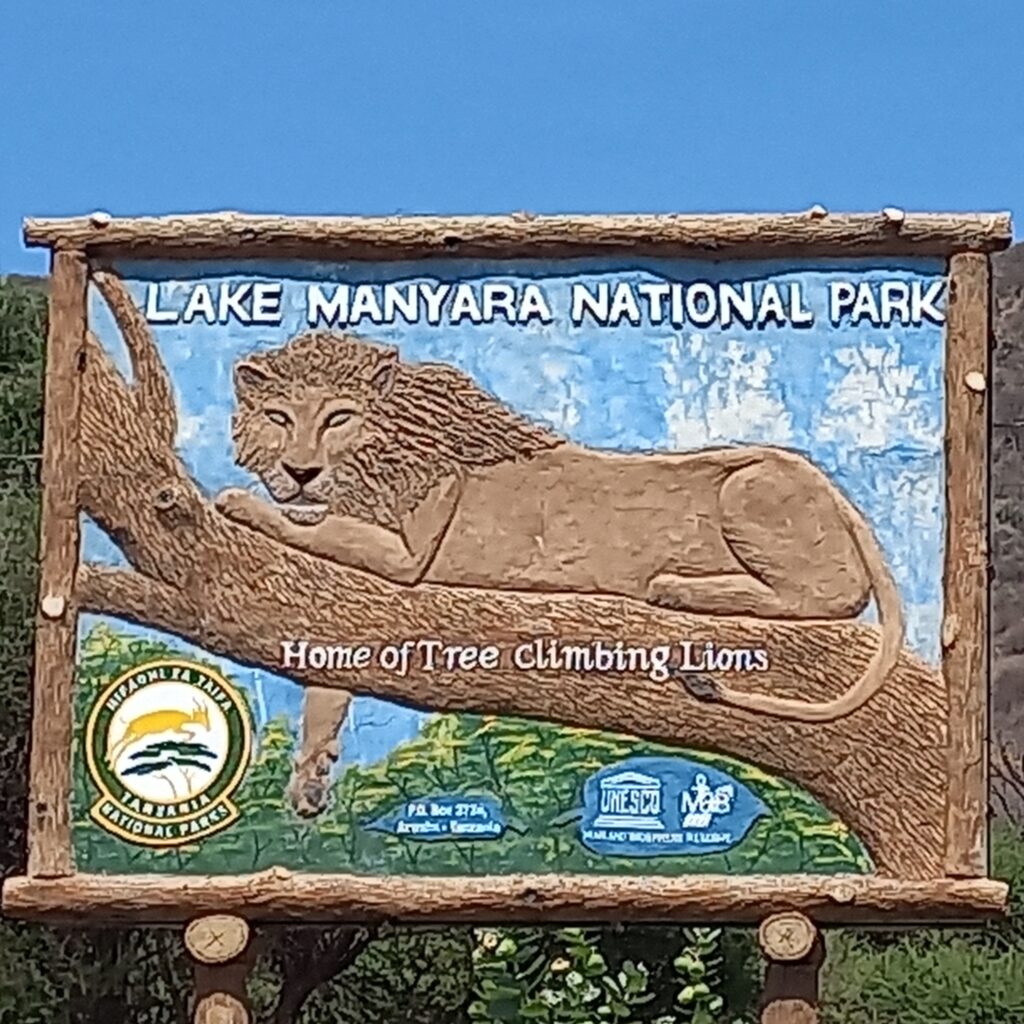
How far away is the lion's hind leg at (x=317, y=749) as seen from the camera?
11047 millimetres

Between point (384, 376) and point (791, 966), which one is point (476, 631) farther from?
point (791, 966)

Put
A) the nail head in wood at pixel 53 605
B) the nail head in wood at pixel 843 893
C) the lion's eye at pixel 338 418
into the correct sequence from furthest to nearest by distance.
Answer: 1. the lion's eye at pixel 338 418
2. the nail head in wood at pixel 53 605
3. the nail head in wood at pixel 843 893

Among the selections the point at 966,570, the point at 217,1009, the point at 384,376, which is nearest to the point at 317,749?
the point at 217,1009

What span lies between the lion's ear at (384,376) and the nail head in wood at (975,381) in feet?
7.15

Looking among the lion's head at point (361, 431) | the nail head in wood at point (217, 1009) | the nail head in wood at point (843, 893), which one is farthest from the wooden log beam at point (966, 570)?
the nail head in wood at point (217, 1009)

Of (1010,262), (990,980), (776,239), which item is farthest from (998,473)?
(776,239)

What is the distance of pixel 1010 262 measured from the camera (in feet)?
111

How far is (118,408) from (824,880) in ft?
10.6

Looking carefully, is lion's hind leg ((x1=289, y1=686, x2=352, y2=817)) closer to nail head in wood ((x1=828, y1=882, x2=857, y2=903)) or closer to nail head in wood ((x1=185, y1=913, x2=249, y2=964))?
nail head in wood ((x1=185, y1=913, x2=249, y2=964))

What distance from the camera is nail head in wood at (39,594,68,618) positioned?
11203mm

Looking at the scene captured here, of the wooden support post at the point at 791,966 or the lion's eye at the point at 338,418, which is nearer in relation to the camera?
the wooden support post at the point at 791,966

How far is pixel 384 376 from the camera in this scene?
11.3m

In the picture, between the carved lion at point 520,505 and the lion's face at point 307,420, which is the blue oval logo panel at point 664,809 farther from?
the lion's face at point 307,420

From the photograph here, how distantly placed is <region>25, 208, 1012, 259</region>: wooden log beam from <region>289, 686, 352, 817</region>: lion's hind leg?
5.70 feet
